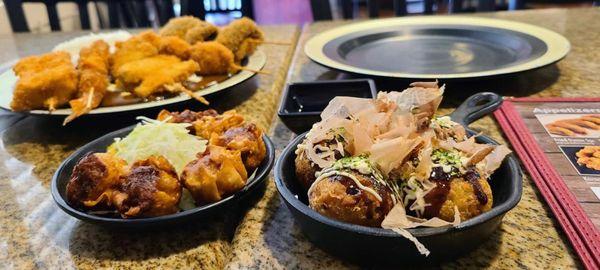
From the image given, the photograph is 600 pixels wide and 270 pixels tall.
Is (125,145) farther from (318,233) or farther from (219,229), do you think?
(318,233)

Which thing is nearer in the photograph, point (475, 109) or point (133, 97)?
point (475, 109)

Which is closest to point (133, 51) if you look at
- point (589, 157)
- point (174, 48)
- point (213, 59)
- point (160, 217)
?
point (174, 48)

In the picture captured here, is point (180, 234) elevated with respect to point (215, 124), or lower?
lower

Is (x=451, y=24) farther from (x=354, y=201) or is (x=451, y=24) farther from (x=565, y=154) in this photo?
(x=354, y=201)

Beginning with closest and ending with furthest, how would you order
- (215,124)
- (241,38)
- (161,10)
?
(215,124) < (241,38) < (161,10)

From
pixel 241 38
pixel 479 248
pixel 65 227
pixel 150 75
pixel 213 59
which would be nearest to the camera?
pixel 479 248

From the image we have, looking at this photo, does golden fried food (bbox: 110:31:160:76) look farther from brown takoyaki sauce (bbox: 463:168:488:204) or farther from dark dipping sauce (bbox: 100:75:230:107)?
brown takoyaki sauce (bbox: 463:168:488:204)

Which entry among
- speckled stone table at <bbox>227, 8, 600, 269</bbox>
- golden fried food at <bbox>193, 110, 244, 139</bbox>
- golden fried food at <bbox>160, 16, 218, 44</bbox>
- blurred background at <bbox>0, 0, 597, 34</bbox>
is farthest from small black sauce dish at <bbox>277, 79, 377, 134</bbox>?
blurred background at <bbox>0, 0, 597, 34</bbox>
